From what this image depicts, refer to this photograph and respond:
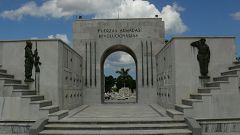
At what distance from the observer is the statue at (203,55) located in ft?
48.7

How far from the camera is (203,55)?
14.9m

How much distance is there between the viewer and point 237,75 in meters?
12.7

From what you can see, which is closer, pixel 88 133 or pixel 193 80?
pixel 88 133

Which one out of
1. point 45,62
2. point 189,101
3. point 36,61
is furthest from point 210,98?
point 36,61

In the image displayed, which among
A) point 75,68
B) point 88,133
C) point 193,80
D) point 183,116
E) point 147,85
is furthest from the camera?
point 147,85

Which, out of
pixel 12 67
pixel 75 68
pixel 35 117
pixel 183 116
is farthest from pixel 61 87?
pixel 183 116

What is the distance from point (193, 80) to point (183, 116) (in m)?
3.02

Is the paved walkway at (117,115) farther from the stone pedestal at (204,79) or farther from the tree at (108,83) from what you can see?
the tree at (108,83)

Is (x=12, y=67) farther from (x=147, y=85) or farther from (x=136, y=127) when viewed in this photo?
(x=147, y=85)

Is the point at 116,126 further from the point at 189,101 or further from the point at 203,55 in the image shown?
the point at 203,55

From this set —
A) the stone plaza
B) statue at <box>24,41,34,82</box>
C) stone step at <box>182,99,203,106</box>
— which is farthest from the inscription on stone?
stone step at <box>182,99,203,106</box>

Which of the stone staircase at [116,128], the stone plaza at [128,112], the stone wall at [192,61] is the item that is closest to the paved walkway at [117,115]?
the stone plaza at [128,112]

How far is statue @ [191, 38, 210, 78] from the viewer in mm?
14836

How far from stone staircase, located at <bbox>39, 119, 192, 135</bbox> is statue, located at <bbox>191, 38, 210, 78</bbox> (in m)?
3.60
